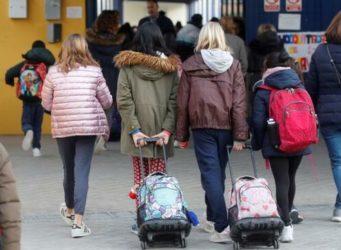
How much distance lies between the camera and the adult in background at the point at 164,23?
516 inches

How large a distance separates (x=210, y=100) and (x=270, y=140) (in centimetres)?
58

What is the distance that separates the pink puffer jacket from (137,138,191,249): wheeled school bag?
803mm

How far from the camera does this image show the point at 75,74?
7750mm

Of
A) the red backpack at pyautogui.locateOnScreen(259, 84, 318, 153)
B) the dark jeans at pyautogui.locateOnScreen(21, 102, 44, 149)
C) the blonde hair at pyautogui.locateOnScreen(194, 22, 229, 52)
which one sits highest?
the blonde hair at pyautogui.locateOnScreen(194, 22, 229, 52)

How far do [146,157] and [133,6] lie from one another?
25.5 metres

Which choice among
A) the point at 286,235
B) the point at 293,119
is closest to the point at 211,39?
the point at 293,119

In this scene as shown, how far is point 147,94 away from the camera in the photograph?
7719mm

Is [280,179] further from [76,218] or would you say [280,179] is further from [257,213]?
[76,218]

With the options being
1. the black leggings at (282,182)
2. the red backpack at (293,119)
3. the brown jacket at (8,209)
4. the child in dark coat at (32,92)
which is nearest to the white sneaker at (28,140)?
the child in dark coat at (32,92)

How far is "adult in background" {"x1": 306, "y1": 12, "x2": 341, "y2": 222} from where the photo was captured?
8.05 m

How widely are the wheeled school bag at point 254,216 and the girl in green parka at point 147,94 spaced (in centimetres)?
89

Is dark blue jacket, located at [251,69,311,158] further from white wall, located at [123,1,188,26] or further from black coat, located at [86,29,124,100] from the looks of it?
→ white wall, located at [123,1,188,26]

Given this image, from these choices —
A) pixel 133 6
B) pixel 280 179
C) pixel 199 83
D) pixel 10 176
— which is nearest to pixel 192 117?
pixel 199 83

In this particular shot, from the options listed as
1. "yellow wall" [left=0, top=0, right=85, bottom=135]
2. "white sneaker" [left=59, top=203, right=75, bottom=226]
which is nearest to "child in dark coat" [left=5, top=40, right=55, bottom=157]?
"yellow wall" [left=0, top=0, right=85, bottom=135]
